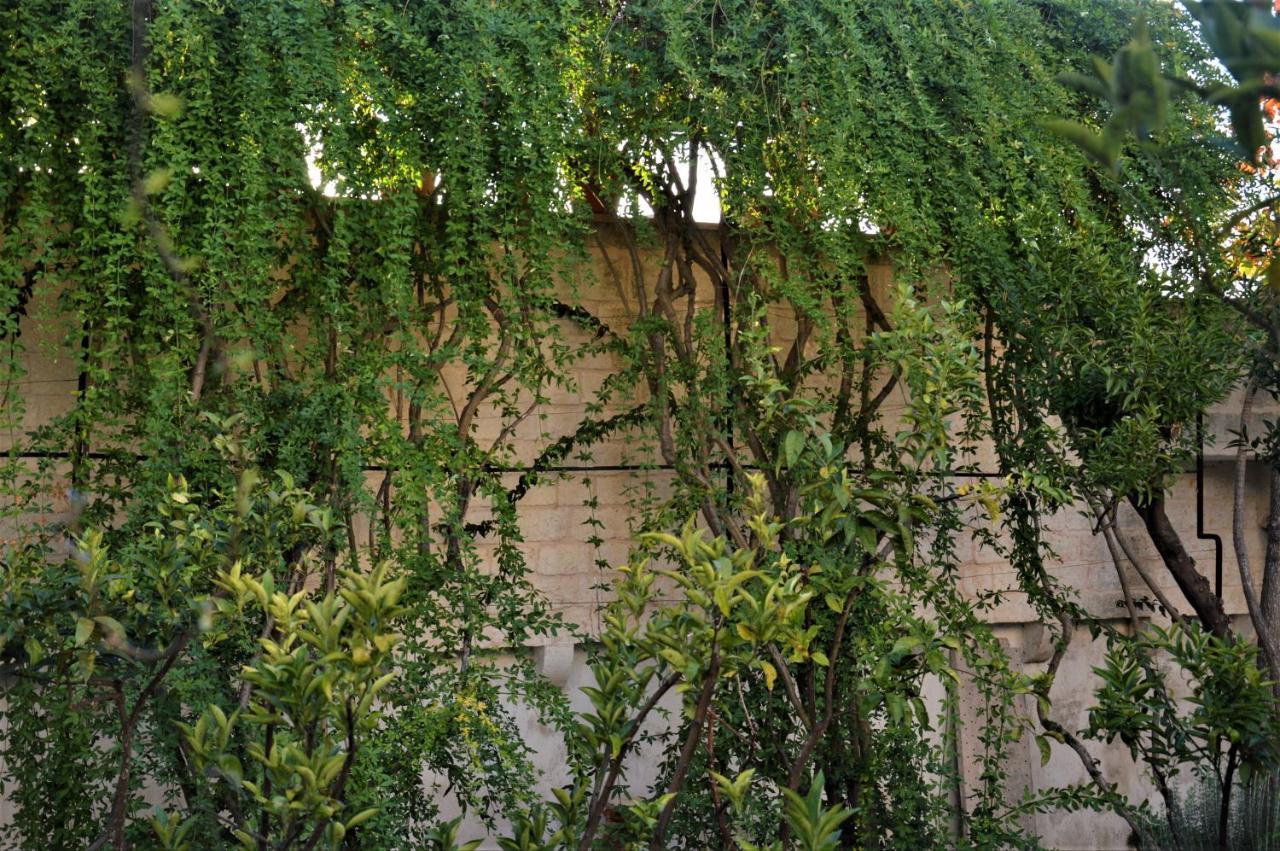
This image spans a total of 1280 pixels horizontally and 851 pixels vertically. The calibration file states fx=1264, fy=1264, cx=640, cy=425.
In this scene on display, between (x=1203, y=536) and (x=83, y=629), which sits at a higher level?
(x=83, y=629)

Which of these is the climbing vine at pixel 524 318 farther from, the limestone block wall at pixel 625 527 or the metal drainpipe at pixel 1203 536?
the metal drainpipe at pixel 1203 536

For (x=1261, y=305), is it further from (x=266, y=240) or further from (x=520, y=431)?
(x=266, y=240)

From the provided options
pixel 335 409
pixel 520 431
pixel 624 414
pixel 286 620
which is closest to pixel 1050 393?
pixel 624 414

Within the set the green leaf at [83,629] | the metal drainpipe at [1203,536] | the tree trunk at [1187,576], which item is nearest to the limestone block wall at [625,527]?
the metal drainpipe at [1203,536]

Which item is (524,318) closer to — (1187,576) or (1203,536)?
(1187,576)

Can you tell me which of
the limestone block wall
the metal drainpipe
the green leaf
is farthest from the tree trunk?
the green leaf

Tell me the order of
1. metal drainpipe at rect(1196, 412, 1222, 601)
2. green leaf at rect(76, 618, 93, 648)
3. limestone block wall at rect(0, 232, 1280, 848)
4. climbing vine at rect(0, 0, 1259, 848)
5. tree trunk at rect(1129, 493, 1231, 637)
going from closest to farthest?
1. green leaf at rect(76, 618, 93, 648)
2. climbing vine at rect(0, 0, 1259, 848)
3. limestone block wall at rect(0, 232, 1280, 848)
4. tree trunk at rect(1129, 493, 1231, 637)
5. metal drainpipe at rect(1196, 412, 1222, 601)

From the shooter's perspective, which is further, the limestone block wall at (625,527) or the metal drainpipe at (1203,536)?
the metal drainpipe at (1203,536)

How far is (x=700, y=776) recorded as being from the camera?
332 centimetres

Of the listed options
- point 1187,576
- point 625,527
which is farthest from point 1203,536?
point 625,527

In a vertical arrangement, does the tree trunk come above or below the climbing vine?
below

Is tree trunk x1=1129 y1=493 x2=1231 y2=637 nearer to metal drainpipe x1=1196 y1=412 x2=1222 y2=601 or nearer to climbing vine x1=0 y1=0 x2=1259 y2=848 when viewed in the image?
climbing vine x1=0 y1=0 x2=1259 y2=848

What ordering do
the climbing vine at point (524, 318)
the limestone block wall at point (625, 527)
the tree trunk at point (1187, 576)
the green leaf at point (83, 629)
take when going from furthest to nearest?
the tree trunk at point (1187, 576) → the limestone block wall at point (625, 527) → the climbing vine at point (524, 318) → the green leaf at point (83, 629)

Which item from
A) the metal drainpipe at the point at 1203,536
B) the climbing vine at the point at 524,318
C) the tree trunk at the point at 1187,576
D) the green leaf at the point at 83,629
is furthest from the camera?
the metal drainpipe at the point at 1203,536
